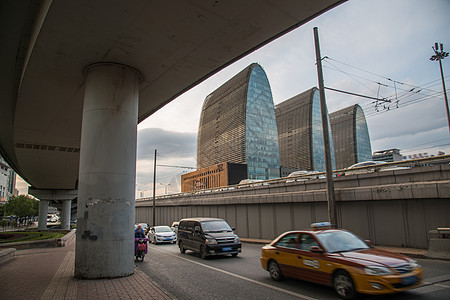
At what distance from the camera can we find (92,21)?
7730 mm

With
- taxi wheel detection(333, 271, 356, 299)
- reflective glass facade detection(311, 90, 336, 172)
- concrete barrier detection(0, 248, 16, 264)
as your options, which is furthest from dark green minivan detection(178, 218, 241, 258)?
reflective glass facade detection(311, 90, 336, 172)

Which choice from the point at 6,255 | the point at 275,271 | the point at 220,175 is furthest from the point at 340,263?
the point at 220,175

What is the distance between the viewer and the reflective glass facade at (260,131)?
103812 millimetres

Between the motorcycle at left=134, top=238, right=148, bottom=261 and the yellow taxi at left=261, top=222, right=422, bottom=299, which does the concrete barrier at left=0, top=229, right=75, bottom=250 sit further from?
the yellow taxi at left=261, top=222, right=422, bottom=299

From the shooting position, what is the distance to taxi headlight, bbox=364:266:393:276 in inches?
231

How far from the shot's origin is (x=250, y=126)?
103688mm

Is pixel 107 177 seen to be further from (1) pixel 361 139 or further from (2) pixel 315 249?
(1) pixel 361 139

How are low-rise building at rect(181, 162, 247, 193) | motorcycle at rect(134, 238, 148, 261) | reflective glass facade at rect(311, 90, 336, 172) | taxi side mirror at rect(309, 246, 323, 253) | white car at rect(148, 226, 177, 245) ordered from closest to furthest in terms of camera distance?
taxi side mirror at rect(309, 246, 323, 253) → motorcycle at rect(134, 238, 148, 261) → white car at rect(148, 226, 177, 245) → low-rise building at rect(181, 162, 247, 193) → reflective glass facade at rect(311, 90, 336, 172)

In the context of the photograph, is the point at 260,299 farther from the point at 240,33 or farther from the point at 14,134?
the point at 14,134

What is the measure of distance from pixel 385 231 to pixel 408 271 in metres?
8.83

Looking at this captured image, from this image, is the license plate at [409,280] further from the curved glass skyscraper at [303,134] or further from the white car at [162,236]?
the curved glass skyscraper at [303,134]

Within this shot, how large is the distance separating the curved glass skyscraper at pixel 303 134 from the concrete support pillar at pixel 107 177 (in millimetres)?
115134

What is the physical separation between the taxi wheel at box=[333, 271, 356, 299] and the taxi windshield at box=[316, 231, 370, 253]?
0.60 m

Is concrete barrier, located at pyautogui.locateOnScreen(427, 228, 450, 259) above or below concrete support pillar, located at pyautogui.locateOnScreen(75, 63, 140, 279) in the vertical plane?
below
